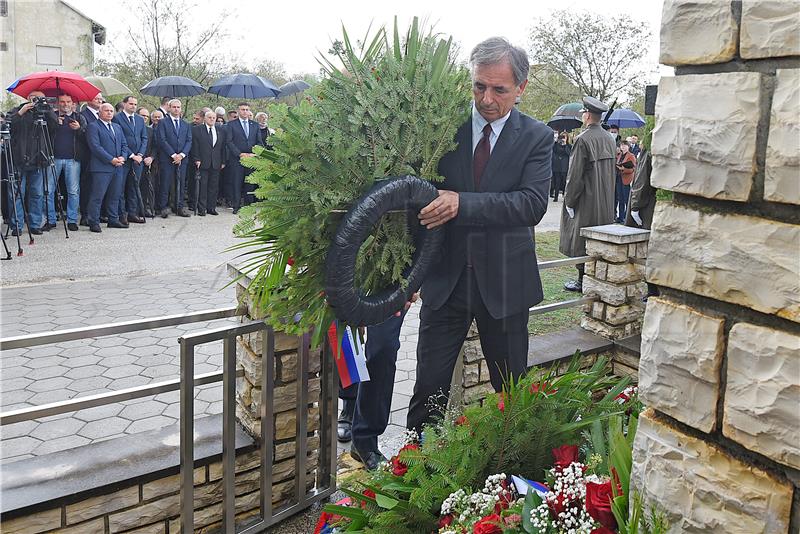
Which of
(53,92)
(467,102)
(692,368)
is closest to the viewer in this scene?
(692,368)

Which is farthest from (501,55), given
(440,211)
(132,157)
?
(132,157)

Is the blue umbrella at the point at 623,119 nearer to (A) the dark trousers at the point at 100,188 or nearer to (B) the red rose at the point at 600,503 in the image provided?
(A) the dark trousers at the point at 100,188

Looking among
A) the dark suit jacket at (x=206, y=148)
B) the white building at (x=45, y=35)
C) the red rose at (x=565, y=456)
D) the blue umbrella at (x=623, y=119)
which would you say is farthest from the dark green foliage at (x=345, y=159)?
the white building at (x=45, y=35)

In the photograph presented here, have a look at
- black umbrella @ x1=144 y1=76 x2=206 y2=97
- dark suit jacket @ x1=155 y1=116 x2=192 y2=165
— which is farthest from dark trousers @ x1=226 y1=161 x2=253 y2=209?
black umbrella @ x1=144 y1=76 x2=206 y2=97

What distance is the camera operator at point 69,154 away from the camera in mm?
11164

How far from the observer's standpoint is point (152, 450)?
10.4 ft

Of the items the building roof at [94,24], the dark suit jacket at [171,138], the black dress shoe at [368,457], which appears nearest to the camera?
the black dress shoe at [368,457]

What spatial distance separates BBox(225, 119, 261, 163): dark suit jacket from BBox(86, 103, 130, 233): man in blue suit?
2773 millimetres

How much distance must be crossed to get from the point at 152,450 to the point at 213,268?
6524 millimetres

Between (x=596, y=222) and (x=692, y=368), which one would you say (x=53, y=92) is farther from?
(x=692, y=368)

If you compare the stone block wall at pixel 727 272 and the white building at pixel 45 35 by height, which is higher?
the white building at pixel 45 35

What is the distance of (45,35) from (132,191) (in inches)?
1047

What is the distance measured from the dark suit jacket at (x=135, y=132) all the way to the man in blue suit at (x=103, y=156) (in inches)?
16.7

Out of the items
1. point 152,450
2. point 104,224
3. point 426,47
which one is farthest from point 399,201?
point 104,224
